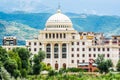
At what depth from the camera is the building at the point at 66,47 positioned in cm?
14175

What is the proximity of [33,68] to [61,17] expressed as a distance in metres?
31.9

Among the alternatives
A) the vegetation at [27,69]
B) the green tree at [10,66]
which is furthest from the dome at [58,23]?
the green tree at [10,66]

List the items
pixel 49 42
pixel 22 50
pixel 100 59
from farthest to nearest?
pixel 49 42 < pixel 100 59 < pixel 22 50

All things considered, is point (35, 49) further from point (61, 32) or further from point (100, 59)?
point (100, 59)

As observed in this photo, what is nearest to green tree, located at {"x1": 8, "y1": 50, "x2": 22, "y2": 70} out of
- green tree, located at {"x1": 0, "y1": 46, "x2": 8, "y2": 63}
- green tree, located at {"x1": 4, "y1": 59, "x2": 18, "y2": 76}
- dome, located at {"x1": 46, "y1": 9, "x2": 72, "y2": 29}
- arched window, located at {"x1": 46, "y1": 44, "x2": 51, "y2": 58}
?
green tree, located at {"x1": 0, "y1": 46, "x2": 8, "y2": 63}

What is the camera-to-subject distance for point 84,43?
143 metres

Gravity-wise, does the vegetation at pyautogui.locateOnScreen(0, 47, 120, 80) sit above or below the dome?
below

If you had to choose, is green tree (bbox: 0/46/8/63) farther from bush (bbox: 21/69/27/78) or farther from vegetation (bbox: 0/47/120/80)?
bush (bbox: 21/69/27/78)

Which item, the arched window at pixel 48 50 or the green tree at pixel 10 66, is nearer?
the green tree at pixel 10 66

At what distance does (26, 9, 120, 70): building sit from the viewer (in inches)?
5581

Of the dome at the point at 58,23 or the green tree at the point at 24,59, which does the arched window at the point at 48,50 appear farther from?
the green tree at the point at 24,59

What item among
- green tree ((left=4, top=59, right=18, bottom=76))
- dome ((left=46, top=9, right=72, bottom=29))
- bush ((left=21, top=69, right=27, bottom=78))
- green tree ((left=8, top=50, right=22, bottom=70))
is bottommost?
bush ((left=21, top=69, right=27, bottom=78))

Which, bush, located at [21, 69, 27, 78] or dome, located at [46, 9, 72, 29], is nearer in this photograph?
bush, located at [21, 69, 27, 78]

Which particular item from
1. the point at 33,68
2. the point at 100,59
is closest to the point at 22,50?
the point at 33,68
